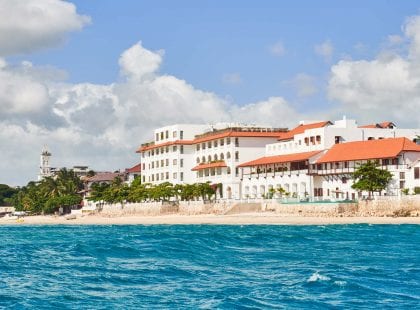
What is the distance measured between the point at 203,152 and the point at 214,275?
9819 centimetres

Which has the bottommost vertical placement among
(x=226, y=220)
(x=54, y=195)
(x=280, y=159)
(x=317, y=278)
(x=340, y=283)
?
(x=340, y=283)

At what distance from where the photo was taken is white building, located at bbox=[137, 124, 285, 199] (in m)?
125

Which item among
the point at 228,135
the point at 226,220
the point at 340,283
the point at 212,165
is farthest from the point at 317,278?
the point at 212,165

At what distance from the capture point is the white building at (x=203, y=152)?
124688 millimetres

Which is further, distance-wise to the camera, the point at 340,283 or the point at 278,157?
the point at 278,157

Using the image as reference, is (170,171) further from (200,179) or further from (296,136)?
(296,136)

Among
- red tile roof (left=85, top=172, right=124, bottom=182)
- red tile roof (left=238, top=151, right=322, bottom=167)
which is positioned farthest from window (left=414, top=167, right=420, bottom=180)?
red tile roof (left=85, top=172, right=124, bottom=182)

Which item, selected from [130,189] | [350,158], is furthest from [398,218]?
[130,189]

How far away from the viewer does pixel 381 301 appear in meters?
28.0

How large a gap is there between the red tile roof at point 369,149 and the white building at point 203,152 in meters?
19.0

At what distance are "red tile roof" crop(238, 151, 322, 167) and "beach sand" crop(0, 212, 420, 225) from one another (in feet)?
33.0

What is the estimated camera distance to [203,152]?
134000 mm

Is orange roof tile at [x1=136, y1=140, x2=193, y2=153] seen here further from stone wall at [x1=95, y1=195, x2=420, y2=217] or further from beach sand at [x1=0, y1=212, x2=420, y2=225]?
beach sand at [x1=0, y1=212, x2=420, y2=225]

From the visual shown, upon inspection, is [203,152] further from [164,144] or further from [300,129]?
[300,129]
